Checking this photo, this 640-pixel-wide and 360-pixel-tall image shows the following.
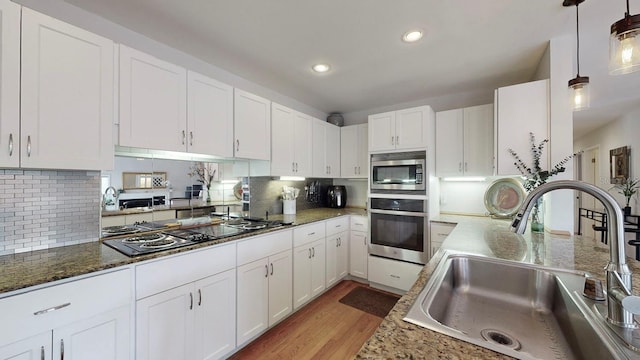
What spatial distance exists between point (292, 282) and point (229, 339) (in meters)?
0.75

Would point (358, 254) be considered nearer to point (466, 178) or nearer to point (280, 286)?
point (280, 286)

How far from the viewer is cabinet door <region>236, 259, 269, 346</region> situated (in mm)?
1956

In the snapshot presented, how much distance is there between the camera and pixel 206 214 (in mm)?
2482

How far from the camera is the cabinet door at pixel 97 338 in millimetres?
1152

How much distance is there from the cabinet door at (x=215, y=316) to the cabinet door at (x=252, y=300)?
0.06 meters

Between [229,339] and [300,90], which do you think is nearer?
[229,339]

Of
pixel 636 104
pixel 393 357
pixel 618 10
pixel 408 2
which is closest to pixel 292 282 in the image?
A: pixel 393 357

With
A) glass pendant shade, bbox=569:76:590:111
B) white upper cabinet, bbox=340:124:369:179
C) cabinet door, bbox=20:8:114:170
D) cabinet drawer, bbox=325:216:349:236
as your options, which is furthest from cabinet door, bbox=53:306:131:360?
glass pendant shade, bbox=569:76:590:111

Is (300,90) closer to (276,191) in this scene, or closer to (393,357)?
(276,191)

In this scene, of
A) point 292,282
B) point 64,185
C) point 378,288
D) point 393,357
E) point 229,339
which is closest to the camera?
point 393,357

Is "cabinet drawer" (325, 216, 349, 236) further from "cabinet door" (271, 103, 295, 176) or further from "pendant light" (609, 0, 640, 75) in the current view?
"pendant light" (609, 0, 640, 75)

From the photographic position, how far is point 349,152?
12.5 ft

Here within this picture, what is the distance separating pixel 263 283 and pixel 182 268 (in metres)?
0.75

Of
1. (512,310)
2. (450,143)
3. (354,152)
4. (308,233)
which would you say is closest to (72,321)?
(308,233)
